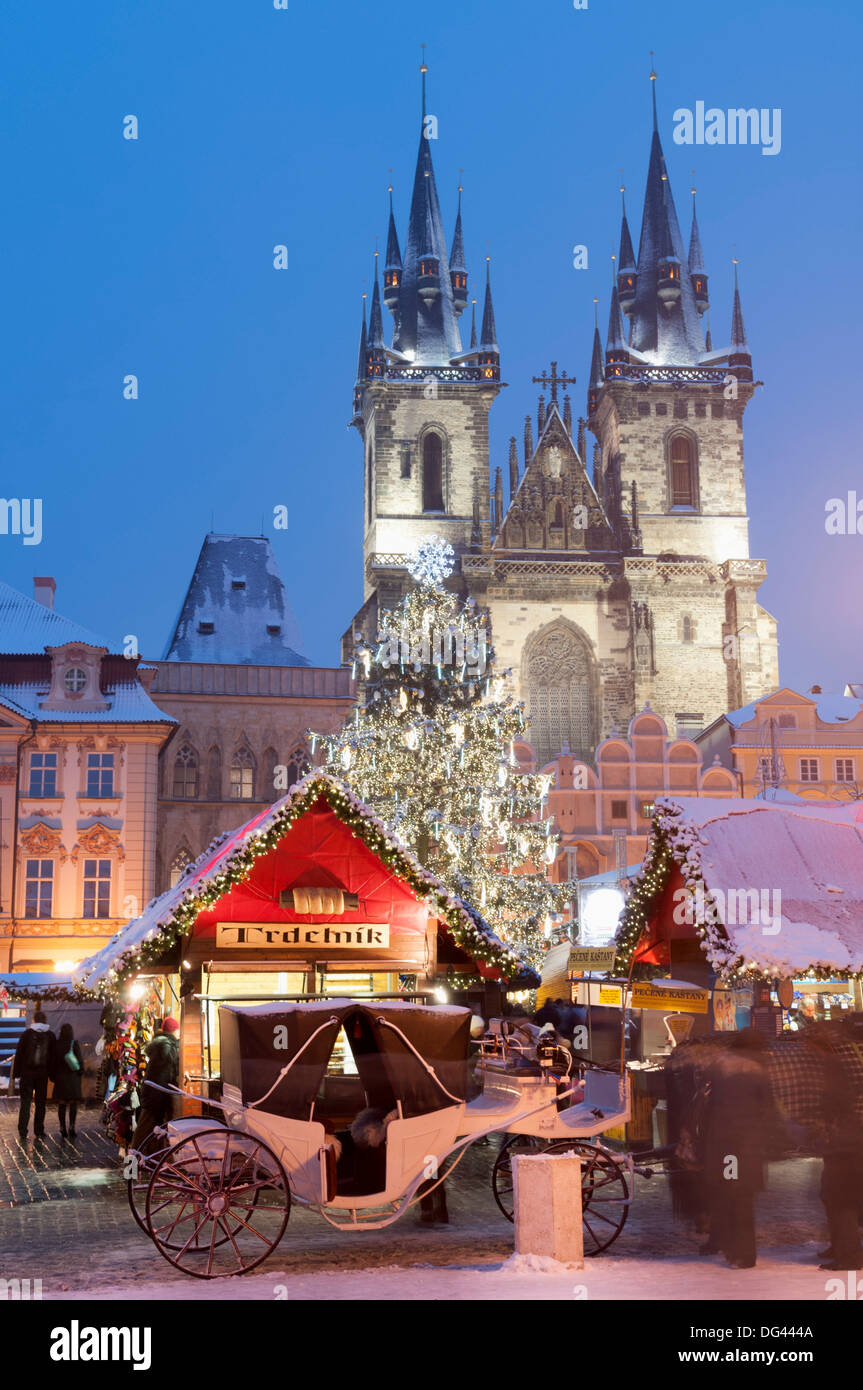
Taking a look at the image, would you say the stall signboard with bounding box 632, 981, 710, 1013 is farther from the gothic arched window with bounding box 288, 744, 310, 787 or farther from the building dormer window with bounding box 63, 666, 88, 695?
the gothic arched window with bounding box 288, 744, 310, 787

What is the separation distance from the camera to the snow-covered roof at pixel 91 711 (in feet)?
129

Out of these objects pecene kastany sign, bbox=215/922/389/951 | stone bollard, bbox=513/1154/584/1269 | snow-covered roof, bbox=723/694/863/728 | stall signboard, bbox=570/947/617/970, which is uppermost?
snow-covered roof, bbox=723/694/863/728

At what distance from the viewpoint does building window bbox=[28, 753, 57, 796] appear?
38938 mm

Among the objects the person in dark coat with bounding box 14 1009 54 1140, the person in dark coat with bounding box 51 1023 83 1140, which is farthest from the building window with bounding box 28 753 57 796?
the person in dark coat with bounding box 14 1009 54 1140

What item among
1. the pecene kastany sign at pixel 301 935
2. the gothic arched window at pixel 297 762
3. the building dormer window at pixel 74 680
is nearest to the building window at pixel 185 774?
the gothic arched window at pixel 297 762

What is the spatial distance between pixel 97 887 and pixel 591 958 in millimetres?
21002

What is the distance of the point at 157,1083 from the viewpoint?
13.0 meters

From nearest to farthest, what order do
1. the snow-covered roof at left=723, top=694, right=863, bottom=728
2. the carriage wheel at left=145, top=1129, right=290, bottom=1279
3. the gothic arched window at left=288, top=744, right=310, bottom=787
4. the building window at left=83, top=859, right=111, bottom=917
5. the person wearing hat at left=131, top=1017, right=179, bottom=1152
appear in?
the carriage wheel at left=145, top=1129, right=290, bottom=1279 → the person wearing hat at left=131, top=1017, right=179, bottom=1152 → the building window at left=83, top=859, right=111, bottom=917 → the gothic arched window at left=288, top=744, right=310, bottom=787 → the snow-covered roof at left=723, top=694, right=863, bottom=728

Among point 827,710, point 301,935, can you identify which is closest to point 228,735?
point 827,710

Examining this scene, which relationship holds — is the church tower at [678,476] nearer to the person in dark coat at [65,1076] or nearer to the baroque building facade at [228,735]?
the baroque building facade at [228,735]

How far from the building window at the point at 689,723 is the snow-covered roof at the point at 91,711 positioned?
91.1 ft

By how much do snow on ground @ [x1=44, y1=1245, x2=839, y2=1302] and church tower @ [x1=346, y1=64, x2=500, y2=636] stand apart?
176ft

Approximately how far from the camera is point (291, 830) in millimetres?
15281
